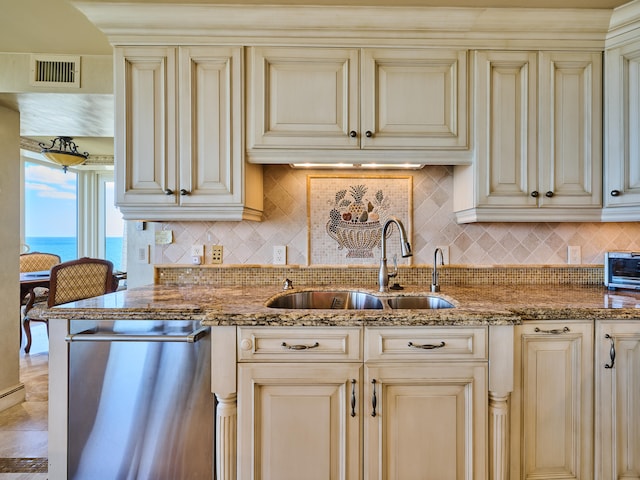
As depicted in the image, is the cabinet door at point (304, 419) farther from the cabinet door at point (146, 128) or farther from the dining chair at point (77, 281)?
the dining chair at point (77, 281)

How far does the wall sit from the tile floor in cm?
13

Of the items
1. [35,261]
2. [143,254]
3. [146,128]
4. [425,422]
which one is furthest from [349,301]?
[35,261]

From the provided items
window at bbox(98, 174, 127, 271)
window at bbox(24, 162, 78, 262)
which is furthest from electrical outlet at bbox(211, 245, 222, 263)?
window at bbox(24, 162, 78, 262)

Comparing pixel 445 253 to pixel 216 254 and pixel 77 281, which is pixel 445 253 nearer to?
pixel 216 254

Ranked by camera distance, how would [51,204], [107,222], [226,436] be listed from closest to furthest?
1. [226,436]
2. [51,204]
3. [107,222]

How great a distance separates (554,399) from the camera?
1448 mm

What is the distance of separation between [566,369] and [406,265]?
939 mm

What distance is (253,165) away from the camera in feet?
6.32

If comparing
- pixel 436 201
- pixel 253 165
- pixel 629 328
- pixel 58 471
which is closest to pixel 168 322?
pixel 58 471

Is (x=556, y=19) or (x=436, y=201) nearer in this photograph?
(x=556, y=19)

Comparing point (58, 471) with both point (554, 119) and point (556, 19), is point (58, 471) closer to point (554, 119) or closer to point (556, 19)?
point (554, 119)

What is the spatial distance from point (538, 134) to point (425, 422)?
5.08 ft

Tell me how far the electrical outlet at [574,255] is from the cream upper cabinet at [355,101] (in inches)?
41.6

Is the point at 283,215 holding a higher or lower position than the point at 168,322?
higher
